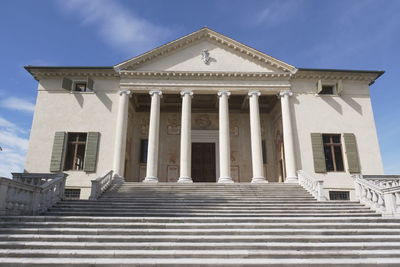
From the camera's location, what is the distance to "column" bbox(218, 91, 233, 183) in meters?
16.7

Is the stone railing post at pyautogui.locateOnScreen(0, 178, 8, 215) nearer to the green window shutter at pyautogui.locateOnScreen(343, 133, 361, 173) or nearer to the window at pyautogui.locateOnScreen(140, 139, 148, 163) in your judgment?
the window at pyautogui.locateOnScreen(140, 139, 148, 163)

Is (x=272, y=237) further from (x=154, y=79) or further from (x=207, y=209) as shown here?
(x=154, y=79)

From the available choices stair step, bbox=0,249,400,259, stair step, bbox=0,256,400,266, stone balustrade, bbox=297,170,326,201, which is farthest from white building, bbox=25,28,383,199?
stair step, bbox=0,256,400,266

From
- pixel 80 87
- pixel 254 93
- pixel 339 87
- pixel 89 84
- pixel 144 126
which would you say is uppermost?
pixel 80 87

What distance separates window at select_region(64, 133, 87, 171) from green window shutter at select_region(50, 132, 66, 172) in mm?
498

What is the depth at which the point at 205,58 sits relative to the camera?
18.9 metres

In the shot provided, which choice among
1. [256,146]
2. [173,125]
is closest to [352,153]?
[256,146]

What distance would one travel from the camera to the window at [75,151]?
57.6 feet

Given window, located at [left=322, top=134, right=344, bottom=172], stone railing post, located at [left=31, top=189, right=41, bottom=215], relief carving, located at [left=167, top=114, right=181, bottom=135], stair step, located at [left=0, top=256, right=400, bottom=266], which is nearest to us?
stair step, located at [left=0, top=256, right=400, bottom=266]

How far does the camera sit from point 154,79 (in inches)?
735

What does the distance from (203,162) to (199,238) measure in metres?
14.2

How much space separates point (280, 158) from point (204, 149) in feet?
19.0

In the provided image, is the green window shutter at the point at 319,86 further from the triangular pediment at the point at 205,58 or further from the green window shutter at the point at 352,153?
the green window shutter at the point at 352,153

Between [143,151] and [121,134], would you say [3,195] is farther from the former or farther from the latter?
[143,151]
